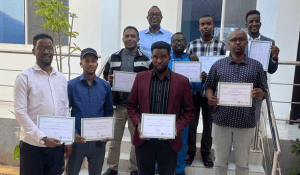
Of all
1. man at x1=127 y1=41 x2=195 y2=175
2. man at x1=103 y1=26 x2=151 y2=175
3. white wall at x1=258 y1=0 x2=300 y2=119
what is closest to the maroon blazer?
man at x1=127 y1=41 x2=195 y2=175

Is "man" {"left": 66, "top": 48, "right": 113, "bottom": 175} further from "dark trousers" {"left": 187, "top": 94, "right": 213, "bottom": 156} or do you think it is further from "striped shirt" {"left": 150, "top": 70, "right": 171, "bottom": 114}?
"dark trousers" {"left": 187, "top": 94, "right": 213, "bottom": 156}

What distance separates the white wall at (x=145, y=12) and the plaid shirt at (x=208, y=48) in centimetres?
240

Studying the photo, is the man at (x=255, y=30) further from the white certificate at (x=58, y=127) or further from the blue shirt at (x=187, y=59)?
the white certificate at (x=58, y=127)

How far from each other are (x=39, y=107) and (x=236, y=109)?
73.2 inches

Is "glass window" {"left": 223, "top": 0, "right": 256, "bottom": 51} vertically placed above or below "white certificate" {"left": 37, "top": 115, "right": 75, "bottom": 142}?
above

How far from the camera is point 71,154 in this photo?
2619 millimetres

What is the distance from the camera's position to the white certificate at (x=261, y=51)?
10.0ft

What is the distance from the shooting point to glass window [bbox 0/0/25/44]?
668cm

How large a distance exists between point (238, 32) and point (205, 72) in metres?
0.69

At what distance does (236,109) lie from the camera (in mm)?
2746

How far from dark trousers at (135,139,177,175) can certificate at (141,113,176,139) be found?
0.14m

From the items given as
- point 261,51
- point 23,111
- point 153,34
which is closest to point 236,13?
point 153,34

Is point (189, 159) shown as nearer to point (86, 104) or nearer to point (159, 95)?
A: point (159, 95)

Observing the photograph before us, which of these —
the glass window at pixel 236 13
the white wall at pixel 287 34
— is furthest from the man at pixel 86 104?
the glass window at pixel 236 13
